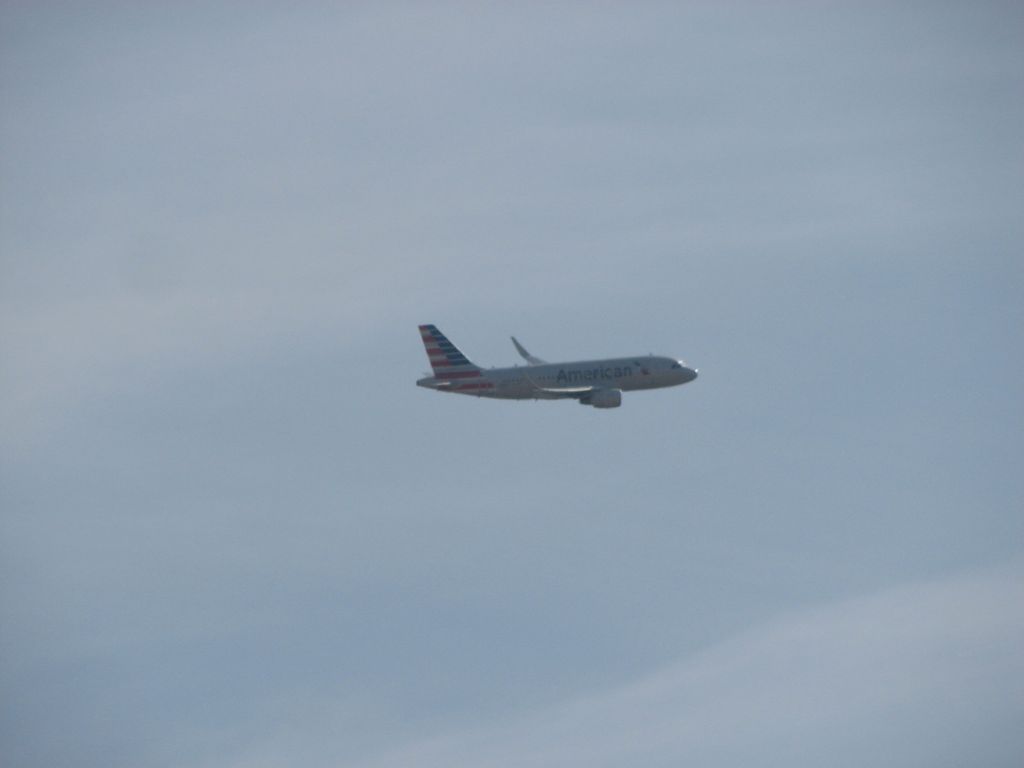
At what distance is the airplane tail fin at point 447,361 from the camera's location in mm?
196625

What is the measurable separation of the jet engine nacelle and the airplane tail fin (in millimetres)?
15056

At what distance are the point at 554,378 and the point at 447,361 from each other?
1387 centimetres

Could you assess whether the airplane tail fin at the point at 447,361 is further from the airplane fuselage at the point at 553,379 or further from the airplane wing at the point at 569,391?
the airplane wing at the point at 569,391

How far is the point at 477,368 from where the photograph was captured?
197000mm

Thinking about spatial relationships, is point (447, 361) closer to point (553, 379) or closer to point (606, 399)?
point (553, 379)

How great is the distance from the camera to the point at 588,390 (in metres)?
195

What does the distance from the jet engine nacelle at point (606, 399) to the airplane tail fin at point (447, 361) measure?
1506 cm

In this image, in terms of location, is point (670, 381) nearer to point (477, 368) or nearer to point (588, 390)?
point (588, 390)

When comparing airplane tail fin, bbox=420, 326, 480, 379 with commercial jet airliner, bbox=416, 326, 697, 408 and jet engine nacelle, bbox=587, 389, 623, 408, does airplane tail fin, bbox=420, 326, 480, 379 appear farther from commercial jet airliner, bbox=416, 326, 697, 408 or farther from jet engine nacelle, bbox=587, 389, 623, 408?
jet engine nacelle, bbox=587, 389, 623, 408

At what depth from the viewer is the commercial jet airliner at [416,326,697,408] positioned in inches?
7657

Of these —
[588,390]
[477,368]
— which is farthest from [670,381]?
[477,368]

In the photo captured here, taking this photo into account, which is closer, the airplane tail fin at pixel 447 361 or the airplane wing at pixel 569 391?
the airplane wing at pixel 569 391

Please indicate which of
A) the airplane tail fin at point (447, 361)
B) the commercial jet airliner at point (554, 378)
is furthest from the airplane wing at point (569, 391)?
the airplane tail fin at point (447, 361)

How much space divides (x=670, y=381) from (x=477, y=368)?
975 inches
